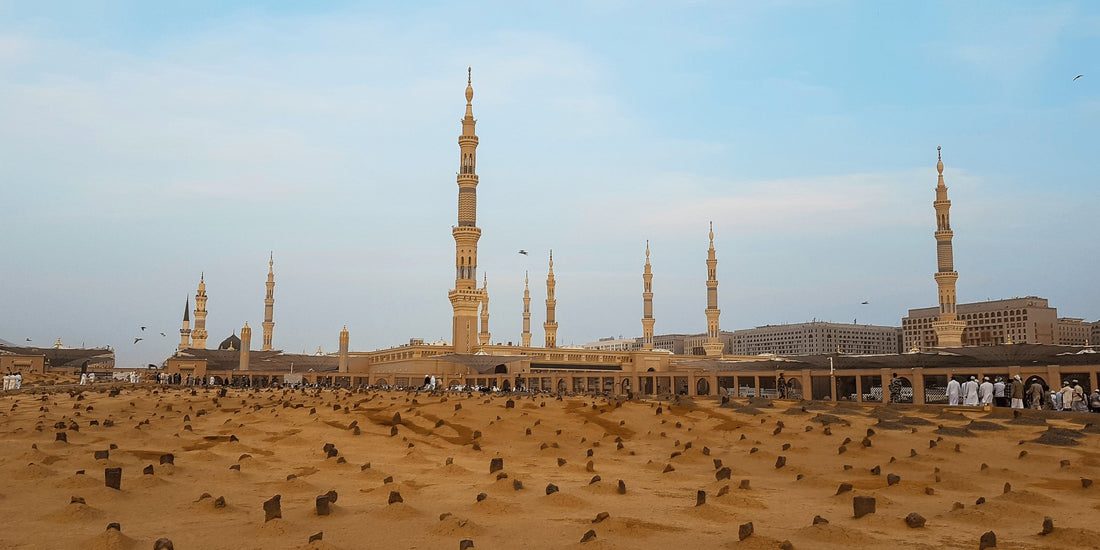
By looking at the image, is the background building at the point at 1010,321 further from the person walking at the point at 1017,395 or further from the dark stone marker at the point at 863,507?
the dark stone marker at the point at 863,507

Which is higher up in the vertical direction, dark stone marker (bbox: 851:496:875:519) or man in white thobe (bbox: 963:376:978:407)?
man in white thobe (bbox: 963:376:978:407)

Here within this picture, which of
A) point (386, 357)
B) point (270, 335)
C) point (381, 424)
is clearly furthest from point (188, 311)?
point (381, 424)

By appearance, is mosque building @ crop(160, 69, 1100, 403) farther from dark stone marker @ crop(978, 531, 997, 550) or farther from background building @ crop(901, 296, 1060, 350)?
background building @ crop(901, 296, 1060, 350)

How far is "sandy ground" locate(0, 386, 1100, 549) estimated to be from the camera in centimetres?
745

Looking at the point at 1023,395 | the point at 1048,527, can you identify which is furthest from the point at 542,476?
the point at 1023,395

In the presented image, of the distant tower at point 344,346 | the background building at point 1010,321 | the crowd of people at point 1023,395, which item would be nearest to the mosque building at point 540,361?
the distant tower at point 344,346

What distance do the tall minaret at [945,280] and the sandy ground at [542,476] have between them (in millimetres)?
44353

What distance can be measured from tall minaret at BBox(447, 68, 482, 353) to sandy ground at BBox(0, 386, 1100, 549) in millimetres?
34486

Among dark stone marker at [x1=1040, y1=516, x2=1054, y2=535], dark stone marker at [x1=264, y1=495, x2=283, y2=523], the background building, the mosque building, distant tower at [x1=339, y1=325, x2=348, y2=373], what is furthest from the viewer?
the background building

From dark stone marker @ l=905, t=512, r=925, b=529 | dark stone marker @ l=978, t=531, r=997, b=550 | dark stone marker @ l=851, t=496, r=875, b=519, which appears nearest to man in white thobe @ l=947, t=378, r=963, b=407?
dark stone marker @ l=851, t=496, r=875, b=519

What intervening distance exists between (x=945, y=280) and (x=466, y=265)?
3716cm

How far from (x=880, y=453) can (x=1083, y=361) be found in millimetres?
19418

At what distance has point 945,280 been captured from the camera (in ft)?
196

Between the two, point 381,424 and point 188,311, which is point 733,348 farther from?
point 381,424
